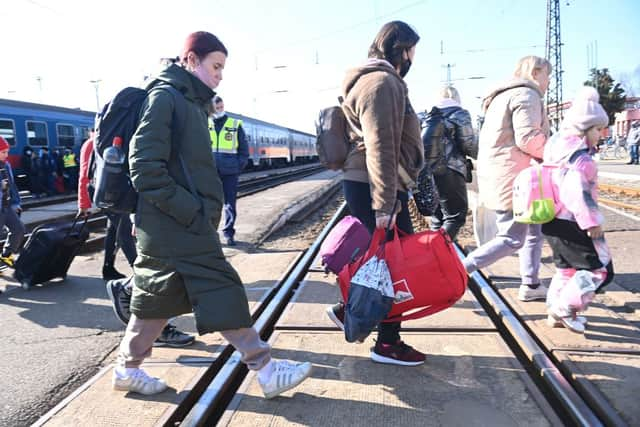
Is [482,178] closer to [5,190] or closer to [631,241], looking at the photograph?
[631,241]

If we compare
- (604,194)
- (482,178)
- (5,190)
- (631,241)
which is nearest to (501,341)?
(482,178)

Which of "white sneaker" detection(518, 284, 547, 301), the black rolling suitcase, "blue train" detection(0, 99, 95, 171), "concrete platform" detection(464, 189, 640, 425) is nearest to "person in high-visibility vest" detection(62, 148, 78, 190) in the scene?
"blue train" detection(0, 99, 95, 171)

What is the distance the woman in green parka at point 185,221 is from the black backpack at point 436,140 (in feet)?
8.34

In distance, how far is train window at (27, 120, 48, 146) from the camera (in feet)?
59.8

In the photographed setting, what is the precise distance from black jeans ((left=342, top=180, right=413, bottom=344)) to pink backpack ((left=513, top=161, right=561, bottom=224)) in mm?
959

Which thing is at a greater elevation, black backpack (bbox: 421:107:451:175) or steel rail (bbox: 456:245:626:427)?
black backpack (bbox: 421:107:451:175)

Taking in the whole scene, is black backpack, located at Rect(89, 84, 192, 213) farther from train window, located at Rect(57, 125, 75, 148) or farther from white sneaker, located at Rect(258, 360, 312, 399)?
train window, located at Rect(57, 125, 75, 148)

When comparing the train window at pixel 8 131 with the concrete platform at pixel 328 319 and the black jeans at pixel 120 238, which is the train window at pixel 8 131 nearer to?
the black jeans at pixel 120 238

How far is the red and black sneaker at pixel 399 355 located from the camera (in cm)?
307

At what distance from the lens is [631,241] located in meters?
6.63

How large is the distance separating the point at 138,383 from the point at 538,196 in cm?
281

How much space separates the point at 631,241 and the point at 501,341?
14.2 feet

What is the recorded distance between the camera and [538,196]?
353 centimetres

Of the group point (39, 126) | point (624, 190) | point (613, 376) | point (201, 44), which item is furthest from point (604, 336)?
point (39, 126)
